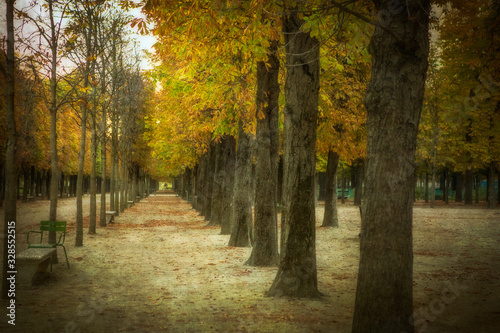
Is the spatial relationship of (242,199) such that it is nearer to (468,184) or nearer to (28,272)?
(28,272)

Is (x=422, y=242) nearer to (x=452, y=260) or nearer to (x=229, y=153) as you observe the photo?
(x=452, y=260)

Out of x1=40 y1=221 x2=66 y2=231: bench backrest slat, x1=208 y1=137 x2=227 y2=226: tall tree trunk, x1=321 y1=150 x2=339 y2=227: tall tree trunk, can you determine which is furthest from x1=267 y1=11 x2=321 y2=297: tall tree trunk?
x1=321 y1=150 x2=339 y2=227: tall tree trunk

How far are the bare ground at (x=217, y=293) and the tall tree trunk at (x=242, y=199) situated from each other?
24.3 inches

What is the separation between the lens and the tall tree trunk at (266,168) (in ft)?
34.5

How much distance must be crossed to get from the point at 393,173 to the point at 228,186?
14.2m

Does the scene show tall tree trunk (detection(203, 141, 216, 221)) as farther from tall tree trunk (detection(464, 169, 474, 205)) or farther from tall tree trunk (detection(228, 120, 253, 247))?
tall tree trunk (detection(464, 169, 474, 205))

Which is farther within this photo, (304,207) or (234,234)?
(234,234)

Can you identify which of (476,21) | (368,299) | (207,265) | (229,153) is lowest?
(207,265)

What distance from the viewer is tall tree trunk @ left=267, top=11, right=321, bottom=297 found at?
24.0 feet

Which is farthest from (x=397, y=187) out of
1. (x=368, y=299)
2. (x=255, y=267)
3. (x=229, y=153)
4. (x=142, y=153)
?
(x=142, y=153)

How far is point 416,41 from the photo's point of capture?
4.68 metres

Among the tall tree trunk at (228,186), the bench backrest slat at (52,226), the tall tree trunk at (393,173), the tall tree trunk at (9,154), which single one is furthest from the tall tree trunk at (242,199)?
the tall tree trunk at (393,173)

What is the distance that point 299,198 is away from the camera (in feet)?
23.9

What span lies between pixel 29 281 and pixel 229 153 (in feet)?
40.7
